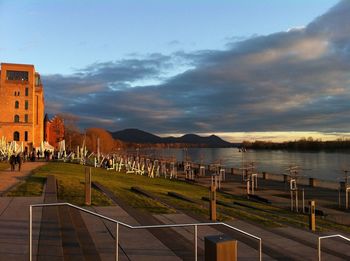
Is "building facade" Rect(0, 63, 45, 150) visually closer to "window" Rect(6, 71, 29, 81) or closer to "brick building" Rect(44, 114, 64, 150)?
"window" Rect(6, 71, 29, 81)

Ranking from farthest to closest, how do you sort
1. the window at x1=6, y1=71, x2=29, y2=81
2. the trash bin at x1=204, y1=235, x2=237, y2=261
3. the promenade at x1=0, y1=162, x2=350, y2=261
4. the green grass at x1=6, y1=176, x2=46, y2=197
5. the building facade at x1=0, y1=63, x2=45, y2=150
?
1. the window at x1=6, y1=71, x2=29, y2=81
2. the building facade at x1=0, y1=63, x2=45, y2=150
3. the green grass at x1=6, y1=176, x2=46, y2=197
4. the promenade at x1=0, y1=162, x2=350, y2=261
5. the trash bin at x1=204, y1=235, x2=237, y2=261

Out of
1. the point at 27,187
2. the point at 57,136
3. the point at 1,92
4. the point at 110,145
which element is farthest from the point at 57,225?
the point at 110,145

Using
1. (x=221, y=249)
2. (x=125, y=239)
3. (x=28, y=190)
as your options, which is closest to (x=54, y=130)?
(x=28, y=190)

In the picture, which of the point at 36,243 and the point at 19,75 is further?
the point at 19,75

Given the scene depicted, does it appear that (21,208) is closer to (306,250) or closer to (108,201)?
(108,201)

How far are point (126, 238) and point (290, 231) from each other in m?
5.93

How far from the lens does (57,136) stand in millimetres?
107125

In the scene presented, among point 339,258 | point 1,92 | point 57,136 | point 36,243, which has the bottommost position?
point 339,258

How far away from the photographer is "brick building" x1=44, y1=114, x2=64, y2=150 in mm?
103450

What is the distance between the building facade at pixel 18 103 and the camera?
78.1m

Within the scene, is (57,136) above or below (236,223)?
above

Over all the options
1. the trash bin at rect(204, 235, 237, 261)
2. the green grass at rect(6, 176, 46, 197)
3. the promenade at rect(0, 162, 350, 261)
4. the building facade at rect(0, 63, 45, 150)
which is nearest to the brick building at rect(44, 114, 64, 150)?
the building facade at rect(0, 63, 45, 150)

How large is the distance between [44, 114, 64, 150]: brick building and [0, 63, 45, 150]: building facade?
21.3 meters

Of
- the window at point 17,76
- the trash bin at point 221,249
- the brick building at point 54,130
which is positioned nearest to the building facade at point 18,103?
the window at point 17,76
